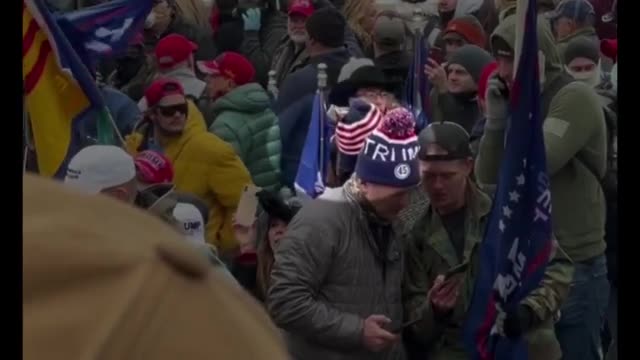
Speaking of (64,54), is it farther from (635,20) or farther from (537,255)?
(635,20)

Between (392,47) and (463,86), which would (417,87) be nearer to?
(392,47)

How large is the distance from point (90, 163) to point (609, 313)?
2.59m

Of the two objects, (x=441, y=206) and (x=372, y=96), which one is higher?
(x=441, y=206)

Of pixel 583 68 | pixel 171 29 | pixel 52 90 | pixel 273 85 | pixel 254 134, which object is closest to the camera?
pixel 52 90

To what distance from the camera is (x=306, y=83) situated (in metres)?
7.06

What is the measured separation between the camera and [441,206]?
4684 millimetres

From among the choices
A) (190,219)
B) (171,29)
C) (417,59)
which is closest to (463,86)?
(417,59)

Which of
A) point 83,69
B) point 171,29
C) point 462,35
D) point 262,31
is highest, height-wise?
point 83,69

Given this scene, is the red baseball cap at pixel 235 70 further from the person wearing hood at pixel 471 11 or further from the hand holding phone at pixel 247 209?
the person wearing hood at pixel 471 11

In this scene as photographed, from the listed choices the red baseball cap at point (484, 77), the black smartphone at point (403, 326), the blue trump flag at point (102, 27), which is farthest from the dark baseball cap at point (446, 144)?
the blue trump flag at point (102, 27)

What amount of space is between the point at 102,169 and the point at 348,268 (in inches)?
37.1

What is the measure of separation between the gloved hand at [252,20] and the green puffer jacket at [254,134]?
11.4 ft
